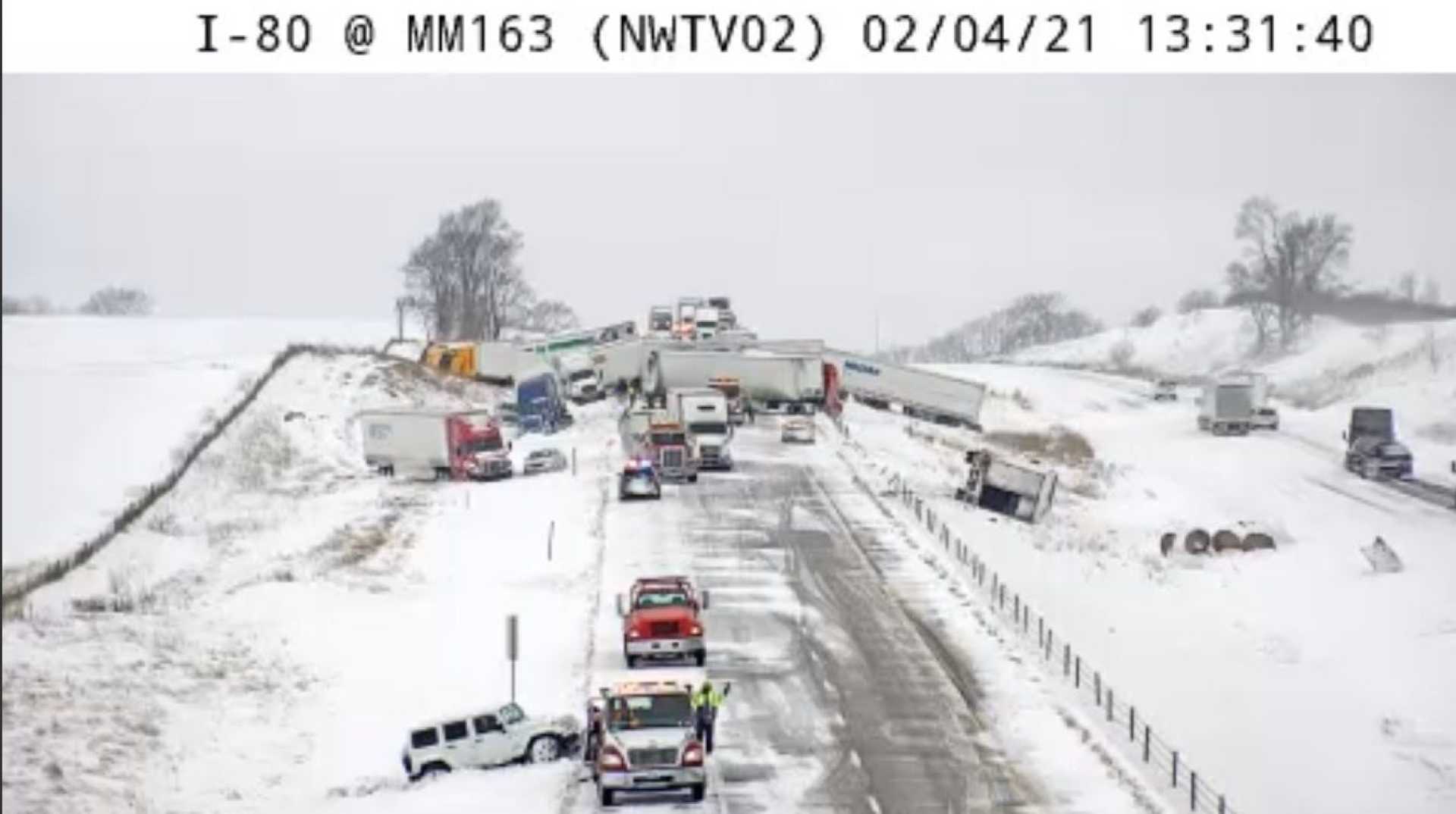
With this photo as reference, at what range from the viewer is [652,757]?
1049 inches

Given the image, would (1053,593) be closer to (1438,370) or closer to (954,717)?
(954,717)

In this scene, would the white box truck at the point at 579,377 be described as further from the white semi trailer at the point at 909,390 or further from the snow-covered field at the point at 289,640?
the snow-covered field at the point at 289,640

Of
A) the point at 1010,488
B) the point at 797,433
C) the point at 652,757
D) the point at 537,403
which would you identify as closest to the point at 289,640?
the point at 652,757

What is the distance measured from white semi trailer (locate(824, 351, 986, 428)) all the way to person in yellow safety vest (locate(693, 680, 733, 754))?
2415 inches

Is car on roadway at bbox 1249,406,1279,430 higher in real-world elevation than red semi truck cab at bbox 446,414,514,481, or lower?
lower

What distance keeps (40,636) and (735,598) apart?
1172 inches

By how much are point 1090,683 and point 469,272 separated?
138 m

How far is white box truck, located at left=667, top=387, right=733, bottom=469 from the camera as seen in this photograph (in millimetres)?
67688

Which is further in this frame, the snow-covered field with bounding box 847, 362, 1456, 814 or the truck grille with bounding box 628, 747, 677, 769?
the snow-covered field with bounding box 847, 362, 1456, 814

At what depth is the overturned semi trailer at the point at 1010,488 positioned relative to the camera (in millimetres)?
63625

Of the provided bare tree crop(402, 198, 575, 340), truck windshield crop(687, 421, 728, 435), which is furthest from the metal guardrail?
bare tree crop(402, 198, 575, 340)

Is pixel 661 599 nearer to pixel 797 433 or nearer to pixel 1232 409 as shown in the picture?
pixel 797 433

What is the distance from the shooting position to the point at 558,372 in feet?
294

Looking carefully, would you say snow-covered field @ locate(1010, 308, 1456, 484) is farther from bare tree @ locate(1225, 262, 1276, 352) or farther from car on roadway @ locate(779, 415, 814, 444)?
car on roadway @ locate(779, 415, 814, 444)
